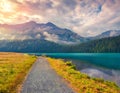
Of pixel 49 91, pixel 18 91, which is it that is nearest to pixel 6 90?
pixel 18 91

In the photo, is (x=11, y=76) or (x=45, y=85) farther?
(x=11, y=76)

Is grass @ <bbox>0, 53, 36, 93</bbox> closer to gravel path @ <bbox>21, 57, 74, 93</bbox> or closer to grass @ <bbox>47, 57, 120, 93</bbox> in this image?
gravel path @ <bbox>21, 57, 74, 93</bbox>

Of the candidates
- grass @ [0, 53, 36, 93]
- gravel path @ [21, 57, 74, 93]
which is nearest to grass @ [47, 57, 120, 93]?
gravel path @ [21, 57, 74, 93]

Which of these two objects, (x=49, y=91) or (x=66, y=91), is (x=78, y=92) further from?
(x=49, y=91)

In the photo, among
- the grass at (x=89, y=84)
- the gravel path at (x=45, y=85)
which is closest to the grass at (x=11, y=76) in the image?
the gravel path at (x=45, y=85)

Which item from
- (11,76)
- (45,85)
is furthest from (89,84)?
(11,76)

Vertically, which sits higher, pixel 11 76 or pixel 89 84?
pixel 11 76

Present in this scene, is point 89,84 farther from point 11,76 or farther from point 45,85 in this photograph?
point 11,76

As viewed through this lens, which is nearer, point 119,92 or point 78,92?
point 78,92

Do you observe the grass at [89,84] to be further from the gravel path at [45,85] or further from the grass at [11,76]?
the grass at [11,76]

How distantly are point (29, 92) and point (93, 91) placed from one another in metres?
6.81

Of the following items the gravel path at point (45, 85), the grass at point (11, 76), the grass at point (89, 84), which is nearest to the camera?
the gravel path at point (45, 85)

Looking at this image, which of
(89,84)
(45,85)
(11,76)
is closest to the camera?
(45,85)

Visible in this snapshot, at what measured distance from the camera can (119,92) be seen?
25266 mm
